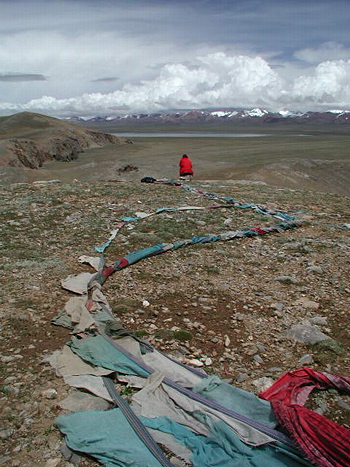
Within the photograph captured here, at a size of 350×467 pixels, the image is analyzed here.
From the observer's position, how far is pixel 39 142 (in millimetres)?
52125

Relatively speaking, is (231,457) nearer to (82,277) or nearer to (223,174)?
(82,277)

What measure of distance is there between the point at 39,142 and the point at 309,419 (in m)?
53.8

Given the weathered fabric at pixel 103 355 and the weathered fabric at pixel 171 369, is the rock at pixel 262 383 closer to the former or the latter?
the weathered fabric at pixel 171 369

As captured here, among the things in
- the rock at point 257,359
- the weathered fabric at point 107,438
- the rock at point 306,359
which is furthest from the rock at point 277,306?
the weathered fabric at point 107,438

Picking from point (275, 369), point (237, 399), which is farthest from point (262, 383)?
point (237, 399)

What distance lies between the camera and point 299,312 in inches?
231

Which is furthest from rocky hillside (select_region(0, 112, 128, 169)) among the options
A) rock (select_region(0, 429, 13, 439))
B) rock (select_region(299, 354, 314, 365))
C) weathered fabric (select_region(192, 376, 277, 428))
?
weathered fabric (select_region(192, 376, 277, 428))

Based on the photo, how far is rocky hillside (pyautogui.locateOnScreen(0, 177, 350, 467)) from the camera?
4.07 metres

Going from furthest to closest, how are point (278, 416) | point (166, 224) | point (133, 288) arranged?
point (166, 224) → point (133, 288) → point (278, 416)

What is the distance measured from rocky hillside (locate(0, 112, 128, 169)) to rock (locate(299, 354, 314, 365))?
3638cm

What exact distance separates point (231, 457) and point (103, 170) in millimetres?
34392

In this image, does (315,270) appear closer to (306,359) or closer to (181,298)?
(181,298)

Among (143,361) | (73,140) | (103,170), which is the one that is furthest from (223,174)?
(73,140)

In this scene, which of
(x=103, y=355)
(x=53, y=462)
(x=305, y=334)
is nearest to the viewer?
(x=53, y=462)
